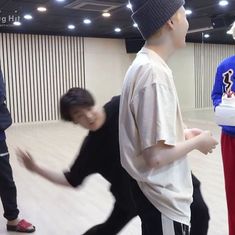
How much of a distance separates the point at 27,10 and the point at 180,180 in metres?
6.37

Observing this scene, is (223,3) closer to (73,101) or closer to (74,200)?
(74,200)

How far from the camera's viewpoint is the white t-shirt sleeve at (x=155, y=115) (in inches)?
39.8

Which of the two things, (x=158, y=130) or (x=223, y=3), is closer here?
(x=158, y=130)

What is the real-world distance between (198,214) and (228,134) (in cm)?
84

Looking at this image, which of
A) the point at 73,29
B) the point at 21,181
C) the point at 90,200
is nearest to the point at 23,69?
the point at 73,29

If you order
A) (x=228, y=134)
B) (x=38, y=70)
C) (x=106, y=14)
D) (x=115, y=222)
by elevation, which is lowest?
(x=115, y=222)

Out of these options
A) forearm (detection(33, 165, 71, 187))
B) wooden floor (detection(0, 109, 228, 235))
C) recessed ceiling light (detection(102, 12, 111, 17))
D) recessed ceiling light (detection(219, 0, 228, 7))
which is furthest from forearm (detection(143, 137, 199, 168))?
recessed ceiling light (detection(102, 12, 111, 17))

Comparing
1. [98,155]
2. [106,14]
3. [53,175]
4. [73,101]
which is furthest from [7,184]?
[106,14]

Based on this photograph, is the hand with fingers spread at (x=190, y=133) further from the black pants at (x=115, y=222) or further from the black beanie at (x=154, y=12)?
the black pants at (x=115, y=222)

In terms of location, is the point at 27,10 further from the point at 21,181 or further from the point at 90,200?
the point at 90,200

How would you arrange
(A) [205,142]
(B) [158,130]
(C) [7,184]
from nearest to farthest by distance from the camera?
1. (B) [158,130]
2. (A) [205,142]
3. (C) [7,184]

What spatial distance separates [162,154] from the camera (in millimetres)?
1039

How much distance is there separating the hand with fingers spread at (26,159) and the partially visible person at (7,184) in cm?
111

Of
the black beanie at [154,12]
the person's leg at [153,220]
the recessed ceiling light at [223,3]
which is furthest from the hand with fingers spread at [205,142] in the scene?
the recessed ceiling light at [223,3]
